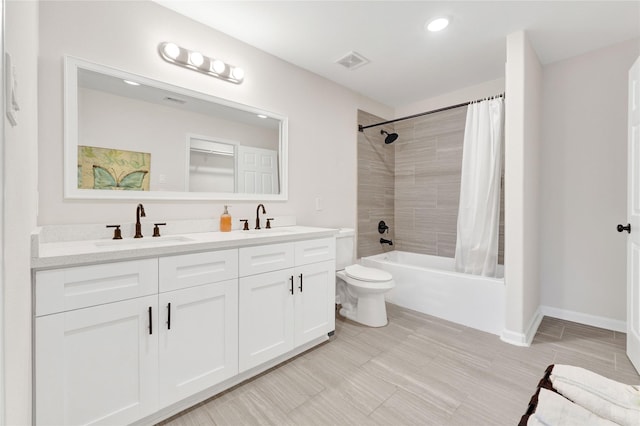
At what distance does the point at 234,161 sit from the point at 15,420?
1.84m

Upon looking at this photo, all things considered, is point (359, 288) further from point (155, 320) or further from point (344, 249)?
point (155, 320)

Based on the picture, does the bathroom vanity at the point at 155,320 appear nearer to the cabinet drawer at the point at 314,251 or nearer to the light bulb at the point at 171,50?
the cabinet drawer at the point at 314,251

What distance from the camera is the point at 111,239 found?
167 centimetres

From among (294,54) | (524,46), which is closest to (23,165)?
(294,54)

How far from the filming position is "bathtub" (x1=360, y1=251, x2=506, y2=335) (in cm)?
241

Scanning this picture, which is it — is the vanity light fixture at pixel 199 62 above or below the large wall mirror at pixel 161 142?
above

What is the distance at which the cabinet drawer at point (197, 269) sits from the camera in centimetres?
143

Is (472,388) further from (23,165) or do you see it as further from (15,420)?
(23,165)

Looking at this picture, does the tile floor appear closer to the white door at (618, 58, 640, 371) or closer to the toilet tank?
the white door at (618, 58, 640, 371)

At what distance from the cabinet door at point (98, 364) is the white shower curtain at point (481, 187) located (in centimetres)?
277

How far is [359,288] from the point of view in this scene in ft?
8.34

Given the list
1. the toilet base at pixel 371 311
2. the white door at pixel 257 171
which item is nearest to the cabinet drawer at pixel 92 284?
the white door at pixel 257 171

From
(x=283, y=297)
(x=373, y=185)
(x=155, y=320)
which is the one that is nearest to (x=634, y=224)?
(x=373, y=185)

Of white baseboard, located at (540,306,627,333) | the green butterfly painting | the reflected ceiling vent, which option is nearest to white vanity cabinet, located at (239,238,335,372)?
the green butterfly painting
